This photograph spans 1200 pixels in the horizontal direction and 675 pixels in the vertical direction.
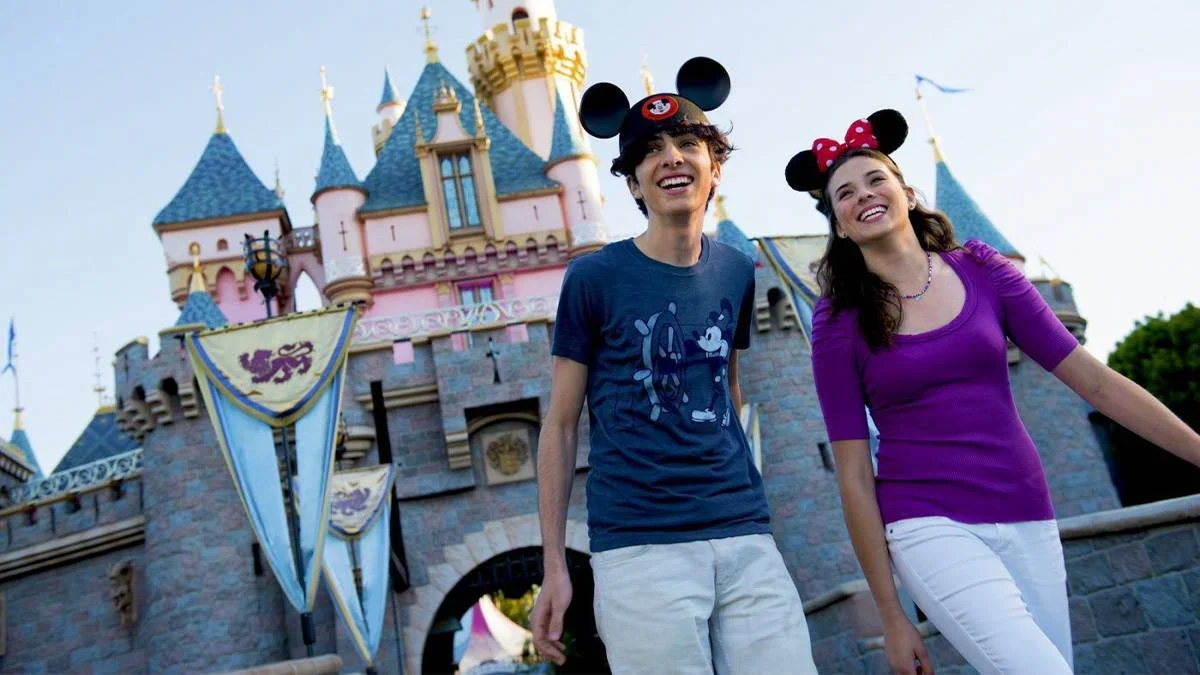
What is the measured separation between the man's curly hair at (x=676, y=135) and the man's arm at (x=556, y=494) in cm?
44

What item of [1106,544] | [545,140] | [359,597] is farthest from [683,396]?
[545,140]

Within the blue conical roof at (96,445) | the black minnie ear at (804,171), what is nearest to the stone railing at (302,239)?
the blue conical roof at (96,445)

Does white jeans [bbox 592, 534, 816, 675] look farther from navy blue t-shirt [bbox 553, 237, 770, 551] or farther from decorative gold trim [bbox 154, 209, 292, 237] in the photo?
decorative gold trim [bbox 154, 209, 292, 237]

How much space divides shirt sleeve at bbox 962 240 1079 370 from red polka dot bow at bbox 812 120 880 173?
0.42 meters

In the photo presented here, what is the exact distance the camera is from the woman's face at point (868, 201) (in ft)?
8.69

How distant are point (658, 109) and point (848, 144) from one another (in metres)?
0.48

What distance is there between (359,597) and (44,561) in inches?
265

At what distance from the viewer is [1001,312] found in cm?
261

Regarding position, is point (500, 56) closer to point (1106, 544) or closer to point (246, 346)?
point (246, 346)

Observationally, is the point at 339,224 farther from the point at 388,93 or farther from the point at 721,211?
the point at 388,93

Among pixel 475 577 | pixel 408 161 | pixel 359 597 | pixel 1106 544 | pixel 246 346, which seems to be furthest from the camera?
pixel 408 161

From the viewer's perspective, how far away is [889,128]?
9.23 ft

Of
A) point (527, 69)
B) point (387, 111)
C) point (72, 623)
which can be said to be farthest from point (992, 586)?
point (387, 111)

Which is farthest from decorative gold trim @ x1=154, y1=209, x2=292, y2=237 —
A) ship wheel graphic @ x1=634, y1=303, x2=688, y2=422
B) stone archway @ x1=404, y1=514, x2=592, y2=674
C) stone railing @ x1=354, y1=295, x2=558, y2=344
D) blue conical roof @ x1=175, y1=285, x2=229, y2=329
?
ship wheel graphic @ x1=634, y1=303, x2=688, y2=422
